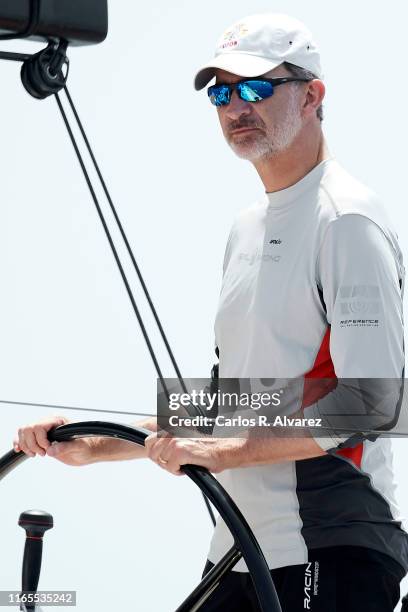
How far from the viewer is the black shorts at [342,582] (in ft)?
6.00

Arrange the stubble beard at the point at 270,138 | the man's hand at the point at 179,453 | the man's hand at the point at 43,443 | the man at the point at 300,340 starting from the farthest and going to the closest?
1. the stubble beard at the point at 270,138
2. the man's hand at the point at 43,443
3. the man at the point at 300,340
4. the man's hand at the point at 179,453

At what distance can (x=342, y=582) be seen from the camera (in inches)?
72.3

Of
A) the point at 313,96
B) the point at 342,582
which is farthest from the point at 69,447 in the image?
the point at 313,96

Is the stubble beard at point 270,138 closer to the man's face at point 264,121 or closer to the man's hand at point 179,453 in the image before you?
the man's face at point 264,121

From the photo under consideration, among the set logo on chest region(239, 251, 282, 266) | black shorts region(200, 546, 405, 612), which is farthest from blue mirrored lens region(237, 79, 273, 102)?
Result: black shorts region(200, 546, 405, 612)

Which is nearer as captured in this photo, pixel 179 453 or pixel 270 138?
pixel 179 453

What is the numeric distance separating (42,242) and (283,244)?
3734 millimetres

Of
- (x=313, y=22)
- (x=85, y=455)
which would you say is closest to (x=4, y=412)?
(x=313, y=22)

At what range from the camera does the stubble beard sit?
204cm

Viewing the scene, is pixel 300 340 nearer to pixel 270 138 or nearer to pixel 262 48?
pixel 270 138

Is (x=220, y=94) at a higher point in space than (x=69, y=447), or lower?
higher

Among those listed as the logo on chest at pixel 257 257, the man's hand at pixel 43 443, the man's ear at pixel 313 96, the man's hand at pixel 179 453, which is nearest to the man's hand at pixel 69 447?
the man's hand at pixel 43 443

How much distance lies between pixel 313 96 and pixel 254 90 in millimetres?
116

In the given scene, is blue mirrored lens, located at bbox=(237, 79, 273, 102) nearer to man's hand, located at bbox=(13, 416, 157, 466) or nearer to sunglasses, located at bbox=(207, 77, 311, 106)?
→ sunglasses, located at bbox=(207, 77, 311, 106)
